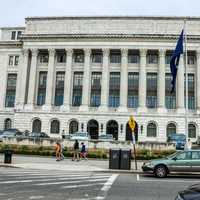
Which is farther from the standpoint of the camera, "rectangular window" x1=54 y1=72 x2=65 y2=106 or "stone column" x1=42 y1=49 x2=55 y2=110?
"rectangular window" x1=54 y1=72 x2=65 y2=106

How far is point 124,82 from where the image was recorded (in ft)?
215

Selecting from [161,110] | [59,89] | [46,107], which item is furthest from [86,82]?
[161,110]

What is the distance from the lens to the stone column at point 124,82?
64.5 metres

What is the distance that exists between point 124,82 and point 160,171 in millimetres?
45742

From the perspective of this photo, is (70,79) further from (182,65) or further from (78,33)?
(182,65)

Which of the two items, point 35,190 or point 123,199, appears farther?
point 35,190

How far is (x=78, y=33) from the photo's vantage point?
6700cm

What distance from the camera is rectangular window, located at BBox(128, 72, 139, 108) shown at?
217 feet

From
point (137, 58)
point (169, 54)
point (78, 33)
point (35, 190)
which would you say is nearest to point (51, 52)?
point (78, 33)

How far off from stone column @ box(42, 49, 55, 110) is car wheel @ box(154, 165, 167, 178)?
47157 millimetres

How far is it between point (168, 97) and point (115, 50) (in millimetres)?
14053

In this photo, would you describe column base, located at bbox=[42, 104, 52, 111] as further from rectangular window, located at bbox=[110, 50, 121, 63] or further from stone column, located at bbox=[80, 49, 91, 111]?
rectangular window, located at bbox=[110, 50, 121, 63]

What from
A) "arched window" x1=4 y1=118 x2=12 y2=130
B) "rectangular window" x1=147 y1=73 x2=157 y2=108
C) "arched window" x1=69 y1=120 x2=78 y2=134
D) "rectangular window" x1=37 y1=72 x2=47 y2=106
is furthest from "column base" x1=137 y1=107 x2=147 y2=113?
"arched window" x1=4 y1=118 x2=12 y2=130

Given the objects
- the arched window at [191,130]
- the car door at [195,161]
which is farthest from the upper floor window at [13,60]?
the car door at [195,161]
